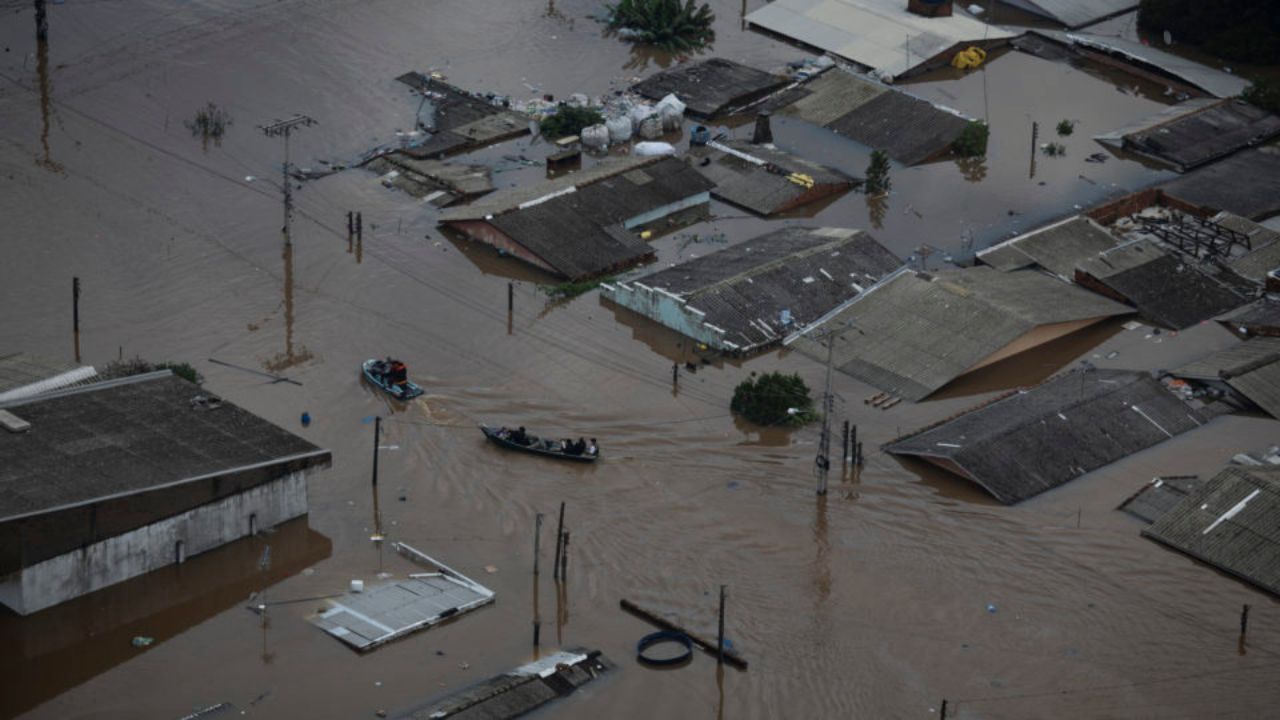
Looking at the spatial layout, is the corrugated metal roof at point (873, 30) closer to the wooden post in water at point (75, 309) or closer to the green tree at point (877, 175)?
the green tree at point (877, 175)

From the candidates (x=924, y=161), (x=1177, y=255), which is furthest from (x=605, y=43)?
(x=1177, y=255)

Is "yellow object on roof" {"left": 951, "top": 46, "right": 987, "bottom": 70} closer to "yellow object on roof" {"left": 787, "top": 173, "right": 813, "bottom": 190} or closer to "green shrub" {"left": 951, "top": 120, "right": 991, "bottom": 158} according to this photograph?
"green shrub" {"left": 951, "top": 120, "right": 991, "bottom": 158}

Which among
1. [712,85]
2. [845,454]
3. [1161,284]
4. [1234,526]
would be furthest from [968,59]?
[1234,526]

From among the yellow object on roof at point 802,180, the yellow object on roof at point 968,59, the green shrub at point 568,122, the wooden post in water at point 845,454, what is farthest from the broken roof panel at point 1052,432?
the yellow object on roof at point 968,59

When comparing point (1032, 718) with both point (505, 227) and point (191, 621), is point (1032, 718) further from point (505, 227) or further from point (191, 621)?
point (505, 227)

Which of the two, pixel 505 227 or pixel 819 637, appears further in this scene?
pixel 505 227

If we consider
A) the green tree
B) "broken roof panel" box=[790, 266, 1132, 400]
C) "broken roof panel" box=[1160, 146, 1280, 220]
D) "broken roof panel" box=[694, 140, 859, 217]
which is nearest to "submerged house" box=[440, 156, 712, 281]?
"broken roof panel" box=[694, 140, 859, 217]

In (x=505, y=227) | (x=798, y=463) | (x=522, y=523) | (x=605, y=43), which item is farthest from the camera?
(x=605, y=43)
